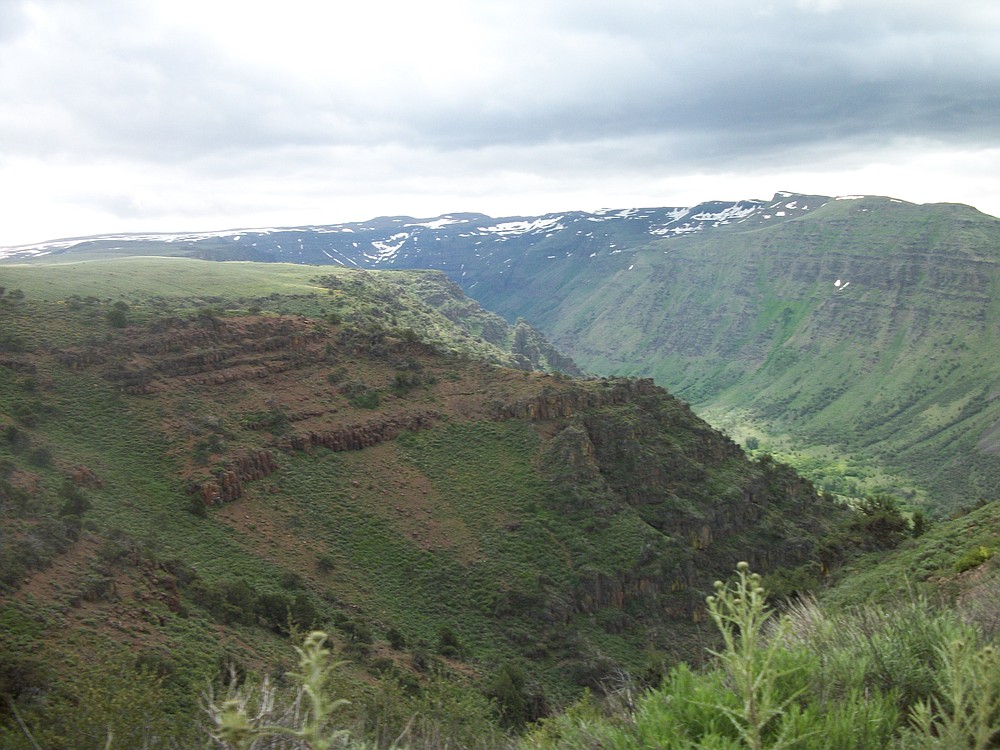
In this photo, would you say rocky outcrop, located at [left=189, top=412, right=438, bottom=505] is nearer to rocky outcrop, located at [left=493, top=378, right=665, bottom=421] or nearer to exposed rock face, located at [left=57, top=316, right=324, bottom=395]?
rocky outcrop, located at [left=493, top=378, right=665, bottom=421]

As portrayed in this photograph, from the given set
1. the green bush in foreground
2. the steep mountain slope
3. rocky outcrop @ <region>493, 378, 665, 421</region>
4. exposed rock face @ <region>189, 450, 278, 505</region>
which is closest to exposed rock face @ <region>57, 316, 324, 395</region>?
the steep mountain slope

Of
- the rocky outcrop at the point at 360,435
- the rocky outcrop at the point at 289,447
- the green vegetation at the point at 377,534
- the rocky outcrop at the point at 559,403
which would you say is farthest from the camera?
the rocky outcrop at the point at 559,403

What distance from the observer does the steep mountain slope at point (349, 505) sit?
3070 cm

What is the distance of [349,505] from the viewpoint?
165ft

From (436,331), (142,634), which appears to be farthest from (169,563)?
(436,331)

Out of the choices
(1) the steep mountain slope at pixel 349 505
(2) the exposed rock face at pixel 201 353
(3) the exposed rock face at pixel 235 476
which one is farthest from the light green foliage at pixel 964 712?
(2) the exposed rock face at pixel 201 353

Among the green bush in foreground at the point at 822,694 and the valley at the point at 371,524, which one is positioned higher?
the green bush in foreground at the point at 822,694

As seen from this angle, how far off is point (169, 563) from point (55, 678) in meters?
17.5

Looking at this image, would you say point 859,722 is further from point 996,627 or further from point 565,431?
point 565,431

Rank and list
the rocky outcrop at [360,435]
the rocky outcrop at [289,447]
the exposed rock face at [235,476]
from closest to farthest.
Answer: the exposed rock face at [235,476]
the rocky outcrop at [289,447]
the rocky outcrop at [360,435]

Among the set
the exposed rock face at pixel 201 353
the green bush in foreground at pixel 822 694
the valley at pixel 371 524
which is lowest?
the valley at pixel 371 524

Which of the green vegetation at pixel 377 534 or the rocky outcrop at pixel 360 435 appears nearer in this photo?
the green vegetation at pixel 377 534

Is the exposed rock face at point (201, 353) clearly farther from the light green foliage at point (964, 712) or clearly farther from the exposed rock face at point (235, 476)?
the light green foliage at point (964, 712)

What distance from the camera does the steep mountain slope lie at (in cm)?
3070
